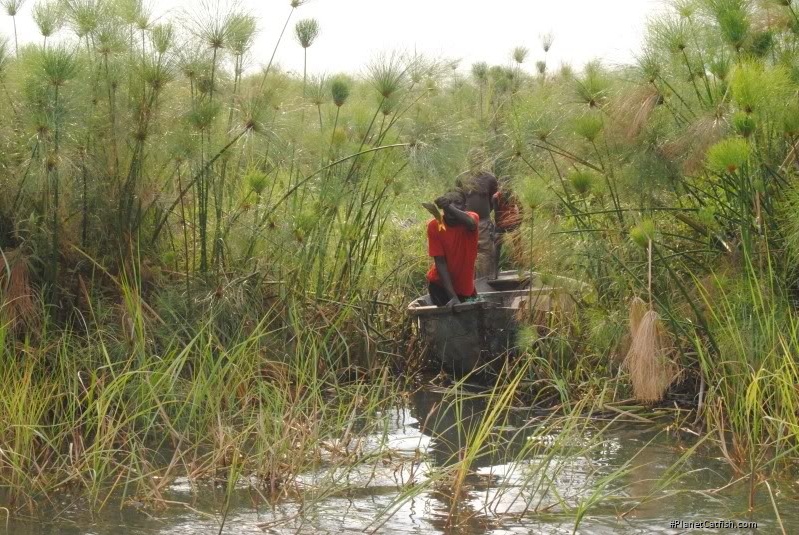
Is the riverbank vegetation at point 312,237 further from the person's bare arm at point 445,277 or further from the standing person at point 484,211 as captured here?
the standing person at point 484,211

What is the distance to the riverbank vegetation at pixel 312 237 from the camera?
5.59 m

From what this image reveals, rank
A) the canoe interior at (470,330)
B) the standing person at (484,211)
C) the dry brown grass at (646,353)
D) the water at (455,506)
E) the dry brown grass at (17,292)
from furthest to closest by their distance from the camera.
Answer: the standing person at (484,211)
the canoe interior at (470,330)
the dry brown grass at (17,292)
the dry brown grass at (646,353)
the water at (455,506)

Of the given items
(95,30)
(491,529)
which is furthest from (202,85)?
(491,529)

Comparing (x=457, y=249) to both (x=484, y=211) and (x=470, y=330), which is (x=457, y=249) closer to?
(x=470, y=330)

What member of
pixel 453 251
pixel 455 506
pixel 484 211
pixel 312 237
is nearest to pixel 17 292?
pixel 312 237

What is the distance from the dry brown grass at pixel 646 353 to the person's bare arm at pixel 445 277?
2.60m

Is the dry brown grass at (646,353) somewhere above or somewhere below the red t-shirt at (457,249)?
below

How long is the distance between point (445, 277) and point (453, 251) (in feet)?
0.76

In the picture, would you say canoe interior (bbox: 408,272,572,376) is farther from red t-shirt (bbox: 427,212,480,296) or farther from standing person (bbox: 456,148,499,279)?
standing person (bbox: 456,148,499,279)

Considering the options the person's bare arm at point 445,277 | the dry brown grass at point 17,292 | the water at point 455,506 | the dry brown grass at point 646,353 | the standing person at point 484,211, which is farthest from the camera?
the standing person at point 484,211

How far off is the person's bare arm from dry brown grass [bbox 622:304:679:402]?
2599 millimetres

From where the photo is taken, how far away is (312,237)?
7.58m

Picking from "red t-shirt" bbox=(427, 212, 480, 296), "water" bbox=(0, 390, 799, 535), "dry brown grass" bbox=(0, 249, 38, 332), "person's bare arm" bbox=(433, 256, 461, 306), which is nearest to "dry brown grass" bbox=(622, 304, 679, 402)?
"water" bbox=(0, 390, 799, 535)

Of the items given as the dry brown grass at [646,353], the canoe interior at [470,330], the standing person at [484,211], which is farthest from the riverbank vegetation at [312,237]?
the standing person at [484,211]
